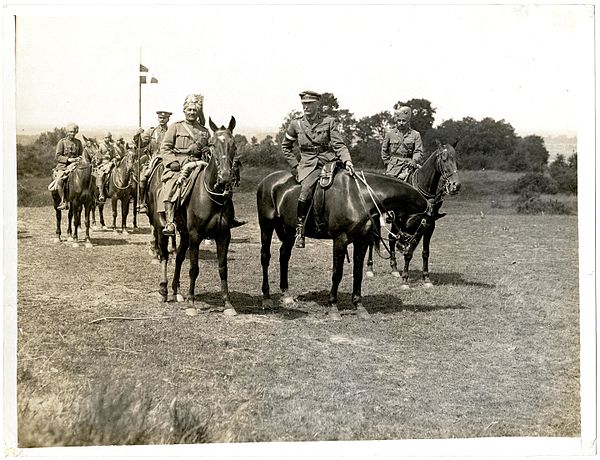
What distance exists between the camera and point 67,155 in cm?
1062

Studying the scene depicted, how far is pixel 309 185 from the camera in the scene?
10766 mm

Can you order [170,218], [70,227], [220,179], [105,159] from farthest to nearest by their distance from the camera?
1. [105,159]
2. [70,227]
3. [170,218]
4. [220,179]

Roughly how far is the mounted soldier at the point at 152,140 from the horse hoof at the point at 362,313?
12.7 feet

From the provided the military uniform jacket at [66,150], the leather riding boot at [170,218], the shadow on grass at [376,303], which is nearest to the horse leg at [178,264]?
the leather riding boot at [170,218]

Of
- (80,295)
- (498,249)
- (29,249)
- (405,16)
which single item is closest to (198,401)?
(80,295)

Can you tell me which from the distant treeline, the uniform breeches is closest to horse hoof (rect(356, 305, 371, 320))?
the uniform breeches

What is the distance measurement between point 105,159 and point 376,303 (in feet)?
18.8

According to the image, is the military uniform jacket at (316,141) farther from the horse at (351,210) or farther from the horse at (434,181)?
the horse at (434,181)

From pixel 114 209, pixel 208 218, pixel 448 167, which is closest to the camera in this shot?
pixel 208 218

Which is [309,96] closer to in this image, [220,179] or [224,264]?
[220,179]

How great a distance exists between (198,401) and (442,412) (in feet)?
10.1

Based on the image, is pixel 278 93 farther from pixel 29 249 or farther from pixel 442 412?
pixel 442 412

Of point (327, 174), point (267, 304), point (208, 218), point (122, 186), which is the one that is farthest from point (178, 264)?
point (122, 186)

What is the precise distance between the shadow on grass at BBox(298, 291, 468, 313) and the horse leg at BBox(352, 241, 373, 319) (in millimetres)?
243
